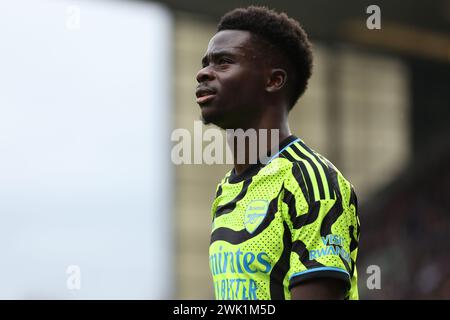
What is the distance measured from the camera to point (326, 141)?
23.3 meters

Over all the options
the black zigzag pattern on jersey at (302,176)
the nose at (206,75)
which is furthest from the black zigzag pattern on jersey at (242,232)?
the nose at (206,75)

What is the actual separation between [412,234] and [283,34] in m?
17.3

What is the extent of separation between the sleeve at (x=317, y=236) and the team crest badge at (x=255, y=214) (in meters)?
0.12

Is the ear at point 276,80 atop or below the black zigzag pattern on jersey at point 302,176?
atop

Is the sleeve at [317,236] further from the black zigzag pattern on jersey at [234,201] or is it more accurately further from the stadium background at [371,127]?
the stadium background at [371,127]

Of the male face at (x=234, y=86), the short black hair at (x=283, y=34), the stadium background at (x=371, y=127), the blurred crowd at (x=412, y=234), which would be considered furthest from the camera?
the stadium background at (x=371, y=127)

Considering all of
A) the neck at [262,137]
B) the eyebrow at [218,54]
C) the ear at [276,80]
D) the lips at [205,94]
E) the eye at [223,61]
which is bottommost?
the neck at [262,137]

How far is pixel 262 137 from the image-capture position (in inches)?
148

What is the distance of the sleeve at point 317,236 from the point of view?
332cm

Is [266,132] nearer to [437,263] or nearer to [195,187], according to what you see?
[437,263]

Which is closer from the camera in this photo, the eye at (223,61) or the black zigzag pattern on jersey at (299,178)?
the black zigzag pattern on jersey at (299,178)

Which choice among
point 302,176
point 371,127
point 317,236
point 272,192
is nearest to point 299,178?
point 302,176
